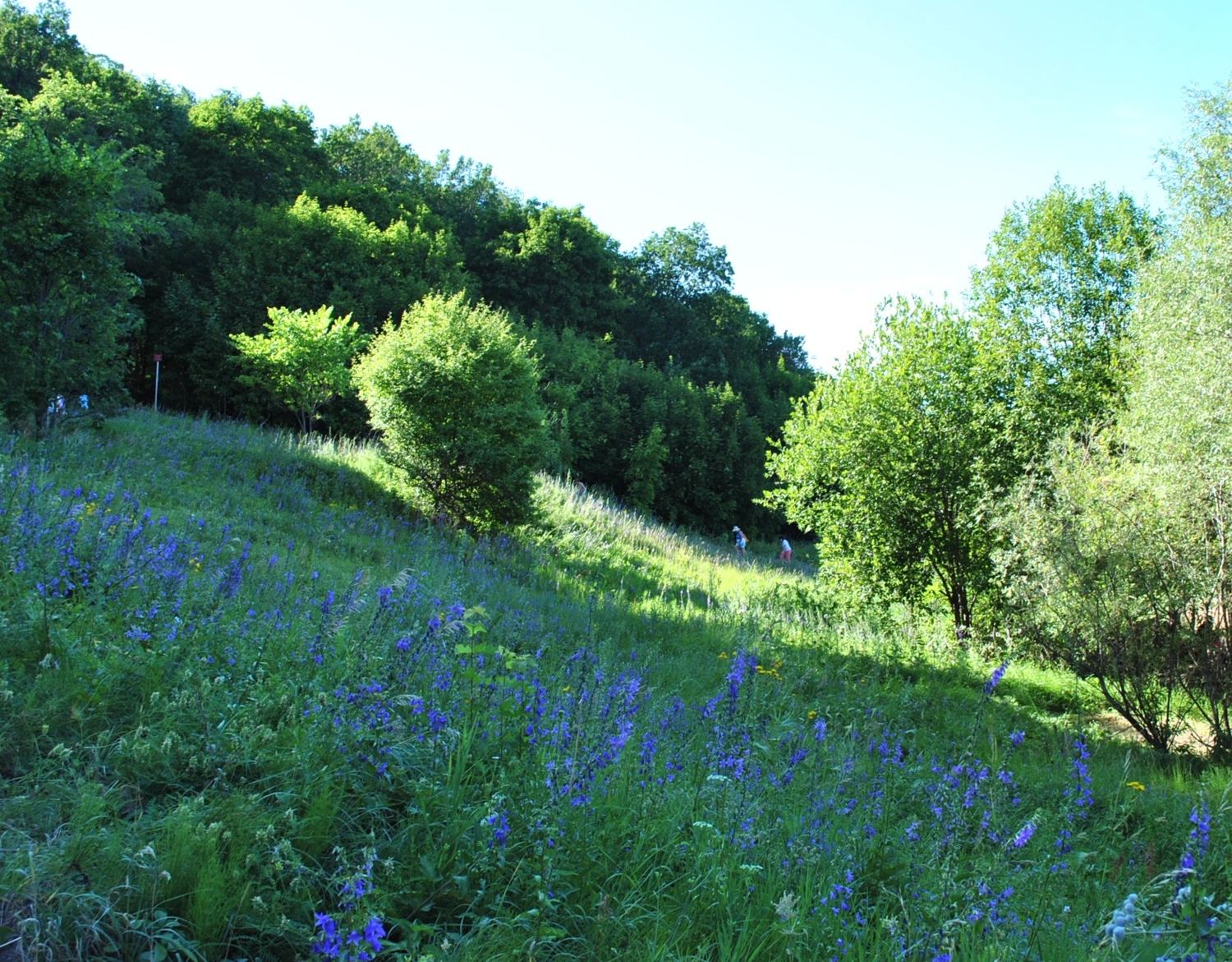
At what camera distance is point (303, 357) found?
1931cm

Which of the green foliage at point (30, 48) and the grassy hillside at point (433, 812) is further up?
the green foliage at point (30, 48)

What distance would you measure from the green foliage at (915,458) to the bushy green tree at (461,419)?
5817mm

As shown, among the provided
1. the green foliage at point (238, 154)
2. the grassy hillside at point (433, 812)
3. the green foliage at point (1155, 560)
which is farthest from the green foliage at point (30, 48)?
the green foliage at point (1155, 560)

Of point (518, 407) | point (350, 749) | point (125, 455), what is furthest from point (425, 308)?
point (350, 749)

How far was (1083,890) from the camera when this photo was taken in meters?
3.43

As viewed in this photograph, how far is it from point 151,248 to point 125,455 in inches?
900

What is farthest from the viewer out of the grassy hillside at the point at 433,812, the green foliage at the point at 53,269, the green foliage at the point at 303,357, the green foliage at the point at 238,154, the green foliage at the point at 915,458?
the green foliage at the point at 238,154

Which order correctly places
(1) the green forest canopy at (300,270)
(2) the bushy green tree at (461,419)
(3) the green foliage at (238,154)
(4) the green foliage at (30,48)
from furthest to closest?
(3) the green foliage at (238,154), (4) the green foliage at (30,48), (2) the bushy green tree at (461,419), (1) the green forest canopy at (300,270)

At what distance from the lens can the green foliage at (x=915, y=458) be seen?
1394cm

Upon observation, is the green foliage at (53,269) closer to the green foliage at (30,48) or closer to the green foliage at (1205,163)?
the green foliage at (1205,163)

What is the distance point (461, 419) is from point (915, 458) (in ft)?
26.4

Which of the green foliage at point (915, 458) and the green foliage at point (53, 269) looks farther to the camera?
the green foliage at point (915, 458)

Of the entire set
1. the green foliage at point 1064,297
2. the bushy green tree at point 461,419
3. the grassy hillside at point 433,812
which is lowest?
the grassy hillside at point 433,812

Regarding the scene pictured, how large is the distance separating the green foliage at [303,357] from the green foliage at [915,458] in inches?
467
